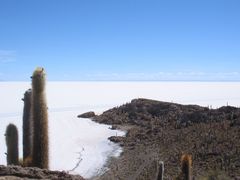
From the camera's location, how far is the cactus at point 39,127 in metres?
9.56

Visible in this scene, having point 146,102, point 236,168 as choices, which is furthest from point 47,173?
point 146,102

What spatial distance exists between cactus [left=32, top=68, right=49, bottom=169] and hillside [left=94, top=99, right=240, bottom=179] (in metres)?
3.81

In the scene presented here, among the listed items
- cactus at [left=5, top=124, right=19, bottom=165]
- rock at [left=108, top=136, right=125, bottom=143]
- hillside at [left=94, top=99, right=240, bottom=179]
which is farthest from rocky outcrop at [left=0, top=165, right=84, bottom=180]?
rock at [left=108, top=136, right=125, bottom=143]

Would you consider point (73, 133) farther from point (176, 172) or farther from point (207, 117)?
point (176, 172)

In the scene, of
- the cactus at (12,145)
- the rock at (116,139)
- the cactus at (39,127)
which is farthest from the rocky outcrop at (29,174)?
the rock at (116,139)

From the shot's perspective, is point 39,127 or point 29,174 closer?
point 29,174

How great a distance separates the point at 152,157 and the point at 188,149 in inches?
53.2

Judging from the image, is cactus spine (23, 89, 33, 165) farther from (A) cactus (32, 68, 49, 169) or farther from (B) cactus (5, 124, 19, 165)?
(A) cactus (32, 68, 49, 169)

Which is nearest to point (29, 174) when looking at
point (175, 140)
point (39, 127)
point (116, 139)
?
point (39, 127)

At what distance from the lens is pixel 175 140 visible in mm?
17641

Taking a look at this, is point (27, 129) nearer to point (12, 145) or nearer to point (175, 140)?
point (12, 145)

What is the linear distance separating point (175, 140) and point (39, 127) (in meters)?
9.14

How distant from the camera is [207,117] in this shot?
21.2 metres

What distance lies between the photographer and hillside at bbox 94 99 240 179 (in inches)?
520
